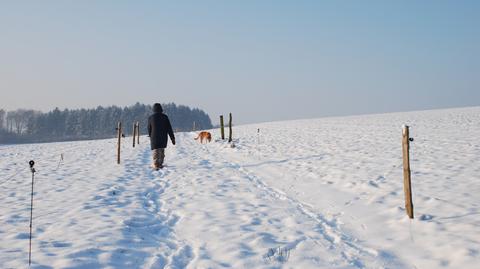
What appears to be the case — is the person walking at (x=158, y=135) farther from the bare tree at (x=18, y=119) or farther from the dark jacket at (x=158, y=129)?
the bare tree at (x=18, y=119)

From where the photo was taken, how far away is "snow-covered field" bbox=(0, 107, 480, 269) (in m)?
4.71

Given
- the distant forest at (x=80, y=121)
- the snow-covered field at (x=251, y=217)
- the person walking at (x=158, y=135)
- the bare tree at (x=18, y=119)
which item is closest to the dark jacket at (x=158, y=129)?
the person walking at (x=158, y=135)

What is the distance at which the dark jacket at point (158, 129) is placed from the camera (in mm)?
13531

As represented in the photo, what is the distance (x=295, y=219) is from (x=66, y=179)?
25.9 ft

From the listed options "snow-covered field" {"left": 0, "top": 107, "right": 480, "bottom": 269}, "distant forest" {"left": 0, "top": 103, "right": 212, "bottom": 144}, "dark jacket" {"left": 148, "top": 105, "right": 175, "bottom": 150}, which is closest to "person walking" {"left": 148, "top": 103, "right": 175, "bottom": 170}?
"dark jacket" {"left": 148, "top": 105, "right": 175, "bottom": 150}

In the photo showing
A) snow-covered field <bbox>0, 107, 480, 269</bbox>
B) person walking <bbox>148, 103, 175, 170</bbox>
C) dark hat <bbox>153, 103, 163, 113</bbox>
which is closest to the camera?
snow-covered field <bbox>0, 107, 480, 269</bbox>

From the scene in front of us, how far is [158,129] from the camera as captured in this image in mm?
13758

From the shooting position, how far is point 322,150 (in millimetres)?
16656

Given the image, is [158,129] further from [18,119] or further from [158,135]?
[18,119]

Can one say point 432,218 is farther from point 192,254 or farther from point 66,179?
point 66,179

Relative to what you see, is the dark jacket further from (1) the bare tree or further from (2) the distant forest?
(1) the bare tree

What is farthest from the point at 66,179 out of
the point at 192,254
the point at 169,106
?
the point at 169,106

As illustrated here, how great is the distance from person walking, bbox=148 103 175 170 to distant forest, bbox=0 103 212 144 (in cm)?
8314

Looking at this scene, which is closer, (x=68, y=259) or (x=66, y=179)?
(x=68, y=259)
